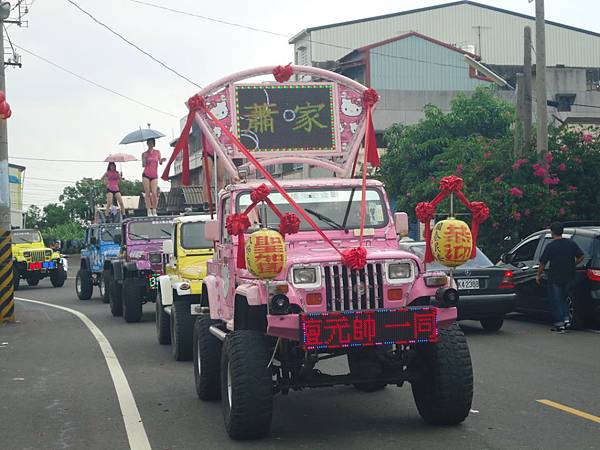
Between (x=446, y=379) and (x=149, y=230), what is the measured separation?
13386mm

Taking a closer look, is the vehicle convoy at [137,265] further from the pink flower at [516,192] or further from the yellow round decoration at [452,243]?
the yellow round decoration at [452,243]

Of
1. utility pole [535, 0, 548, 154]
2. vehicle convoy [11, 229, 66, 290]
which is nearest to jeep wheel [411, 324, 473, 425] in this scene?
utility pole [535, 0, 548, 154]

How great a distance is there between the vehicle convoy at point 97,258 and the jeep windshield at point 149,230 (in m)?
3.57

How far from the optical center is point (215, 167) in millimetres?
10305

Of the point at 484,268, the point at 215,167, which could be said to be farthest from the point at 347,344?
the point at 484,268

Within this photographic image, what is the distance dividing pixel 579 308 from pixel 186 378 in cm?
717

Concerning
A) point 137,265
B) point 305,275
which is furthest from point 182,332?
point 137,265

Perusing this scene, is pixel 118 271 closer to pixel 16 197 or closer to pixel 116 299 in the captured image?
pixel 116 299

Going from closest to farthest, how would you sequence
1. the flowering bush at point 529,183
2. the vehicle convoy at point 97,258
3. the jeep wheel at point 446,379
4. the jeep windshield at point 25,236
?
the jeep wheel at point 446,379, the flowering bush at point 529,183, the vehicle convoy at point 97,258, the jeep windshield at point 25,236

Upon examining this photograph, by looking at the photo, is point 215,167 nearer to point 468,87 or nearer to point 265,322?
point 265,322

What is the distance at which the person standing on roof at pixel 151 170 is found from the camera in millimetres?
21211

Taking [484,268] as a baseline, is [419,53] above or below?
above

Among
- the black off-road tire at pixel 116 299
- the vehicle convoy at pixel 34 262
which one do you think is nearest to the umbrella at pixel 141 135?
the black off-road tire at pixel 116 299

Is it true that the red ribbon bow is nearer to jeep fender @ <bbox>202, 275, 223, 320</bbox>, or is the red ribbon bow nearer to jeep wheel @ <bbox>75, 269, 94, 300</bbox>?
jeep fender @ <bbox>202, 275, 223, 320</bbox>
